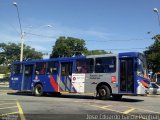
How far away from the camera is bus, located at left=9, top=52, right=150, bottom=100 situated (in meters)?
21.1

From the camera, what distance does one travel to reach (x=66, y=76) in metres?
24.7

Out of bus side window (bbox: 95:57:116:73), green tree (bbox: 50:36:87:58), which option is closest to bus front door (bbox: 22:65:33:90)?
bus side window (bbox: 95:57:116:73)

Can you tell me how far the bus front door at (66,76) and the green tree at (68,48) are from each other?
45939mm

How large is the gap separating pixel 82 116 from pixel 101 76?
956cm

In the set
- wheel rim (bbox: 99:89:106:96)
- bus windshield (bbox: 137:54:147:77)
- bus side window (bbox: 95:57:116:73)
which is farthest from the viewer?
wheel rim (bbox: 99:89:106:96)

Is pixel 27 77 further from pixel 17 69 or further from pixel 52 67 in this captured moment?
pixel 52 67

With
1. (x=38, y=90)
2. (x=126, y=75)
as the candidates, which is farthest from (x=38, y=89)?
(x=126, y=75)

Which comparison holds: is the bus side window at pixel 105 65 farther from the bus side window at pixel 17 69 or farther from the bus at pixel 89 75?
the bus side window at pixel 17 69

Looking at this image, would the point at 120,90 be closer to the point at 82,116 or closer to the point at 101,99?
the point at 101,99

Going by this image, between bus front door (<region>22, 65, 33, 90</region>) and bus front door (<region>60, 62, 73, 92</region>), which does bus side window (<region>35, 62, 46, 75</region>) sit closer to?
bus front door (<region>22, 65, 33, 90</region>)

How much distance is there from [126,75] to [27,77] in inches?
381

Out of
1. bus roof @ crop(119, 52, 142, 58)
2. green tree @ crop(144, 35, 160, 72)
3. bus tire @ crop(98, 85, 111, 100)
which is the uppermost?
green tree @ crop(144, 35, 160, 72)

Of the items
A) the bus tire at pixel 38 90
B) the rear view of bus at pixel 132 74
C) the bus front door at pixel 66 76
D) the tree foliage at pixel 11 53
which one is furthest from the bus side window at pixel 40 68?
the tree foliage at pixel 11 53

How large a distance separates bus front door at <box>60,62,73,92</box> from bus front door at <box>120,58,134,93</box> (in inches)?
173
